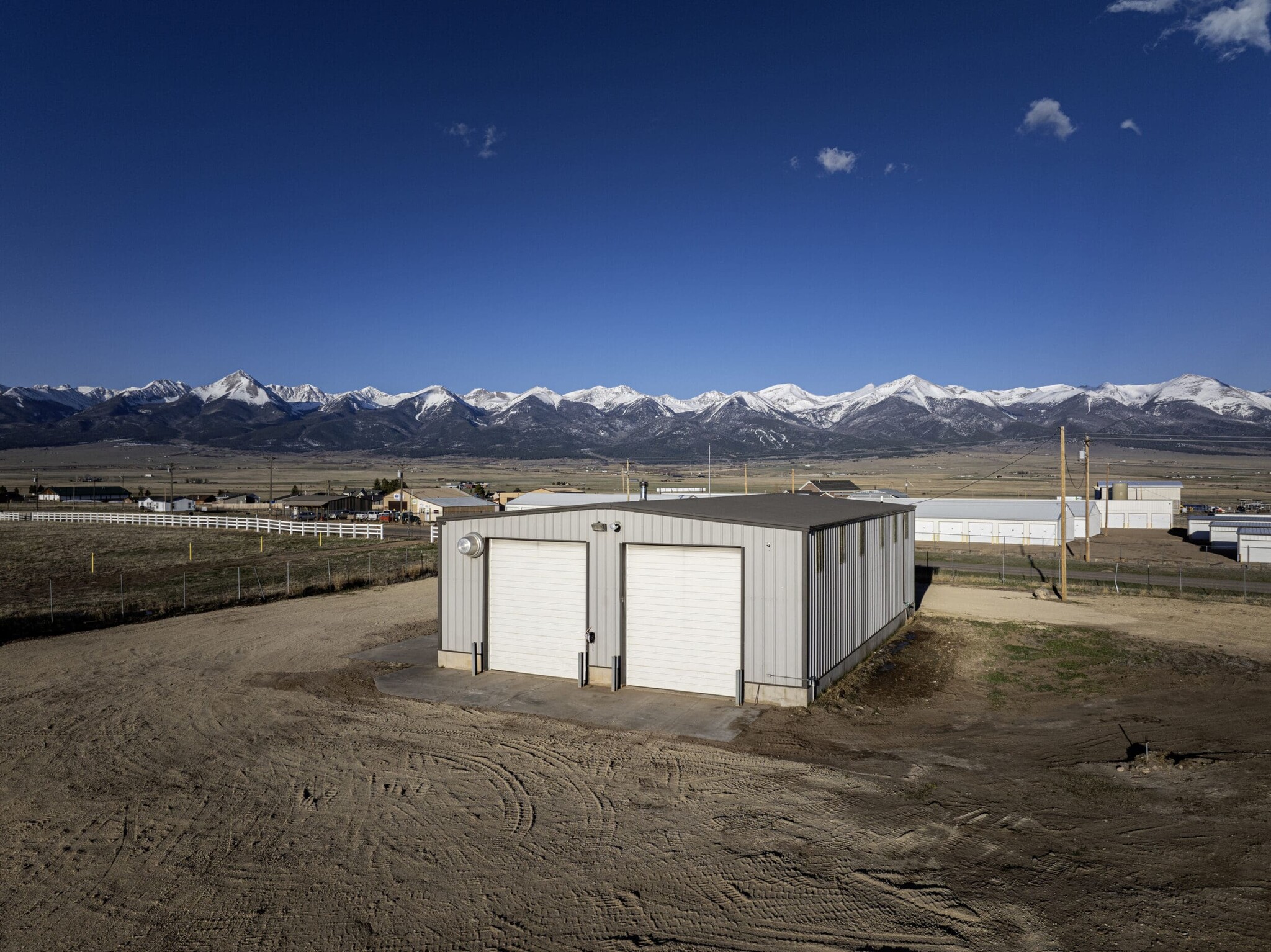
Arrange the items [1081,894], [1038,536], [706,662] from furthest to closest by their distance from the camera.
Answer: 1. [1038,536]
2. [706,662]
3. [1081,894]

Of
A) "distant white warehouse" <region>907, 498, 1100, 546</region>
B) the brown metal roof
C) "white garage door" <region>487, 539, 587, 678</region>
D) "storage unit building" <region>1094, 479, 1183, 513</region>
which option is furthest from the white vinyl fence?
"storage unit building" <region>1094, 479, 1183, 513</region>

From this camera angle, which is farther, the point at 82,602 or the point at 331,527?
the point at 331,527

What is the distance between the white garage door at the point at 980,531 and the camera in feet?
176

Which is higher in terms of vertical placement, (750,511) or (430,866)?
(750,511)

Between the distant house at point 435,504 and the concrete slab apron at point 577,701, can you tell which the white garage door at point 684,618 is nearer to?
the concrete slab apron at point 577,701

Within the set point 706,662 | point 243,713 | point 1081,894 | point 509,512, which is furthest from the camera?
point 509,512

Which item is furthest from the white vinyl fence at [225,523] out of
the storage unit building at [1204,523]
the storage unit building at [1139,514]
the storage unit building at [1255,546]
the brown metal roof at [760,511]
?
the storage unit building at [1139,514]

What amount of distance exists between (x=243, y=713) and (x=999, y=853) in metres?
12.2

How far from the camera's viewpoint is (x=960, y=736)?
1253 centimetres

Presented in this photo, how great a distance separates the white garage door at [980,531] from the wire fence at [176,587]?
3685 cm

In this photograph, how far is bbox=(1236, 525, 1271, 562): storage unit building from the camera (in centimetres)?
3972

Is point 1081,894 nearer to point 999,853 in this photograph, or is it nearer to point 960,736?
point 999,853

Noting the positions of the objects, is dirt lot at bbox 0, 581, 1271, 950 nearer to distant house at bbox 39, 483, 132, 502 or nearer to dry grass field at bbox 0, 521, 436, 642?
dry grass field at bbox 0, 521, 436, 642

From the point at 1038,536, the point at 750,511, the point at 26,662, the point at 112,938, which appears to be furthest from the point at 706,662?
the point at 1038,536
